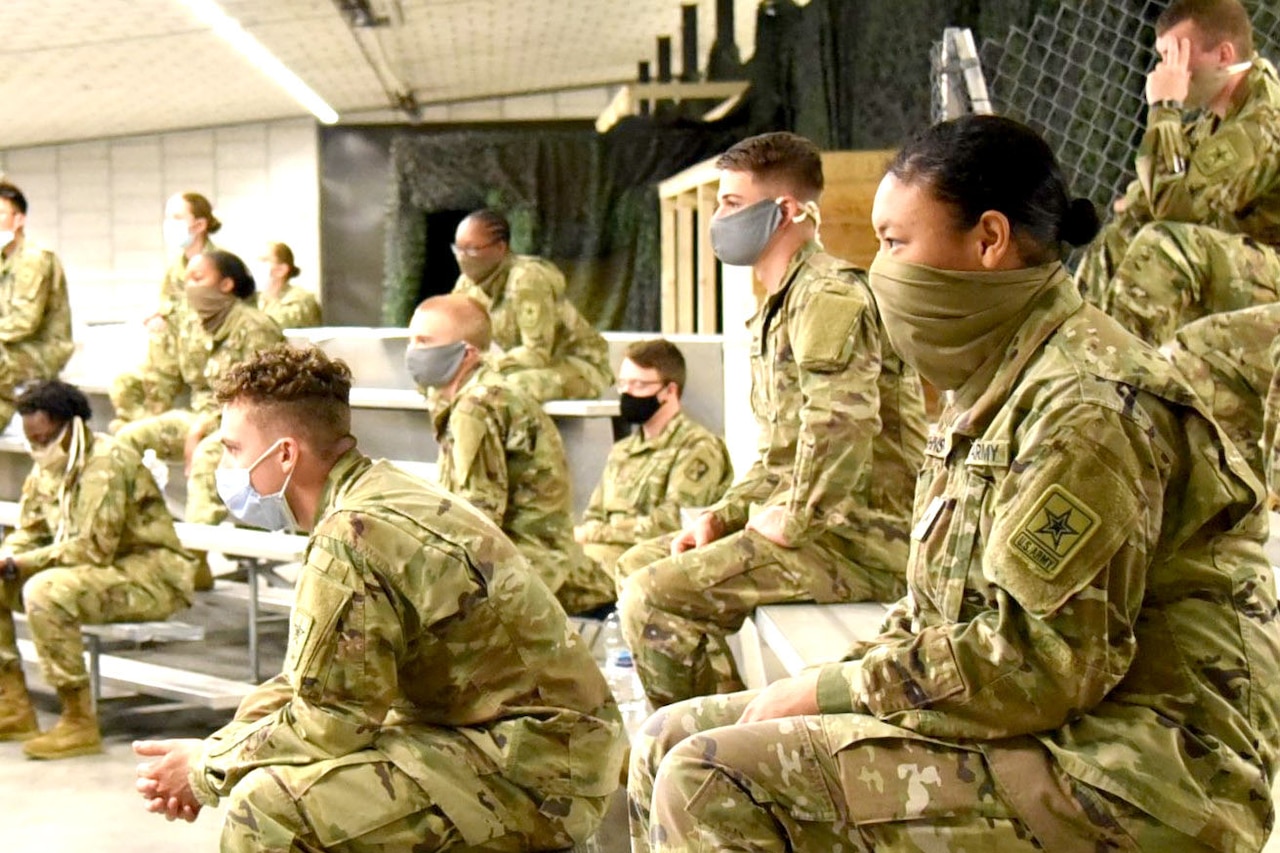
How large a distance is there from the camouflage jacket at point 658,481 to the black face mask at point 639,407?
0.24 feet

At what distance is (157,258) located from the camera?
39.7 feet

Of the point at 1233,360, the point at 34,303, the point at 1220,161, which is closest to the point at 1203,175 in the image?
the point at 1220,161

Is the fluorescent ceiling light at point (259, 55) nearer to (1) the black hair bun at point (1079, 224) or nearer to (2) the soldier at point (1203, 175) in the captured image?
(2) the soldier at point (1203, 175)

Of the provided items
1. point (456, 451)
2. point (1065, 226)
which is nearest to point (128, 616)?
point (456, 451)

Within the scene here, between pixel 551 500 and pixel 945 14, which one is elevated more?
pixel 945 14

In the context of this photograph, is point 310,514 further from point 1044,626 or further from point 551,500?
point 551,500

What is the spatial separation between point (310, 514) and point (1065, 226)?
1.42 metres

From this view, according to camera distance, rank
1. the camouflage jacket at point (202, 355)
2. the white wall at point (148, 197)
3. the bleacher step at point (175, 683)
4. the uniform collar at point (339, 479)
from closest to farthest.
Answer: the uniform collar at point (339, 479) → the bleacher step at point (175, 683) → the camouflage jacket at point (202, 355) → the white wall at point (148, 197)

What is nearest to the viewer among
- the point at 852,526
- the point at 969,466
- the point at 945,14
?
the point at 969,466

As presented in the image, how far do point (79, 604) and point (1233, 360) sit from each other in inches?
138

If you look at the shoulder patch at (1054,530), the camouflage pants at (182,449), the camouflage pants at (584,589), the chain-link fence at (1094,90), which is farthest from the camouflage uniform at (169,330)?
the shoulder patch at (1054,530)

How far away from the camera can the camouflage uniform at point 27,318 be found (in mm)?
7086

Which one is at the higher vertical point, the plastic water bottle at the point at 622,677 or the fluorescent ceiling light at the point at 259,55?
the fluorescent ceiling light at the point at 259,55

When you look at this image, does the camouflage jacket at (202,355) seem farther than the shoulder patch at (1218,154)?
Yes
